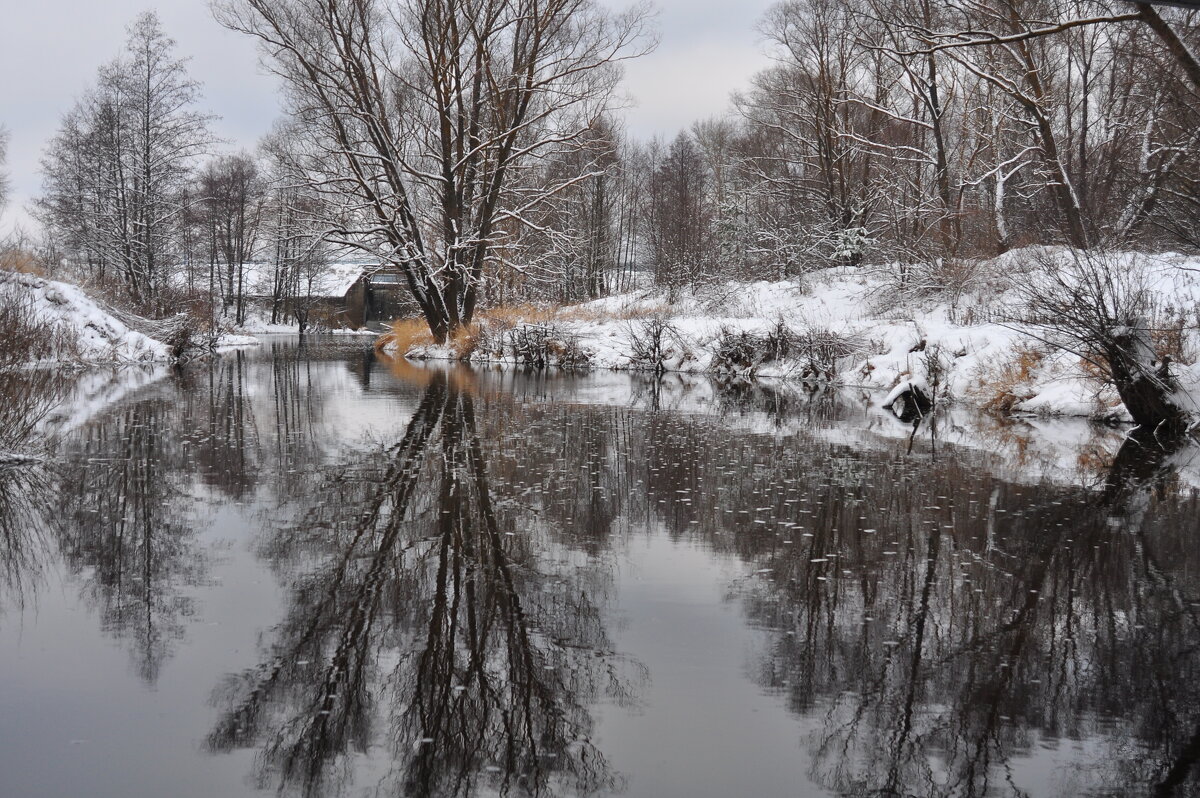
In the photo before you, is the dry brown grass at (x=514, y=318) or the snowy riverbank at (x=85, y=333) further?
the dry brown grass at (x=514, y=318)

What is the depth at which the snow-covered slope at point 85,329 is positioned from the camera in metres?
25.9

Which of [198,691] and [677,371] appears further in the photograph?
[677,371]

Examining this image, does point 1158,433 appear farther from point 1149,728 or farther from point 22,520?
point 22,520

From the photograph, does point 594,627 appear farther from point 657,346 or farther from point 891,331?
point 657,346

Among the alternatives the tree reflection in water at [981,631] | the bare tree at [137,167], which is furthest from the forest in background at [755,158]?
the tree reflection in water at [981,631]

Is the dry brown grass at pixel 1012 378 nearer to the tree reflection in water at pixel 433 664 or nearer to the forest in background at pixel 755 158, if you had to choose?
the forest in background at pixel 755 158

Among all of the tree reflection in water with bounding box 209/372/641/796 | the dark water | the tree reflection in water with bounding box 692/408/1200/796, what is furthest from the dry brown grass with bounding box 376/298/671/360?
the tree reflection in water with bounding box 209/372/641/796

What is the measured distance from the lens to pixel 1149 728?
14.2ft

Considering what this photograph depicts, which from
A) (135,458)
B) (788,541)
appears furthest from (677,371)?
(788,541)

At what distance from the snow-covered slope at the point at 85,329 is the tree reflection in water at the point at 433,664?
67.8ft

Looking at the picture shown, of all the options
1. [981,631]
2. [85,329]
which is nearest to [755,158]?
[85,329]

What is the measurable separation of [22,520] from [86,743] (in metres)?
4.93

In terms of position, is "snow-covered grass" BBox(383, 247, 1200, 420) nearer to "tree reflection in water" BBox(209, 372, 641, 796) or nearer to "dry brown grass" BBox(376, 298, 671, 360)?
"dry brown grass" BBox(376, 298, 671, 360)

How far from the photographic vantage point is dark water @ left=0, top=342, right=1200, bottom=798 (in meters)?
4.01
